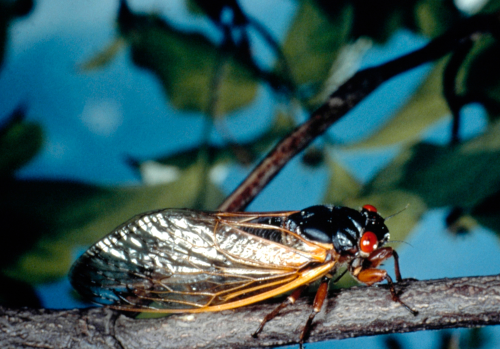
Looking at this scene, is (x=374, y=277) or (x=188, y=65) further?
(x=188, y=65)

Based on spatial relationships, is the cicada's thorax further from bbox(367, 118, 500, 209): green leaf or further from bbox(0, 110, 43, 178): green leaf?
bbox(0, 110, 43, 178): green leaf

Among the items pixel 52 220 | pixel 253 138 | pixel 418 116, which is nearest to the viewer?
pixel 52 220

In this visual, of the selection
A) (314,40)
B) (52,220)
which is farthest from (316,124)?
(52,220)

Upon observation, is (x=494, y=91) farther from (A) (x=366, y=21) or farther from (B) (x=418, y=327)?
(B) (x=418, y=327)

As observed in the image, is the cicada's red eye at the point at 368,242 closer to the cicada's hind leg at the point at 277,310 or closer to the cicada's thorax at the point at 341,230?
the cicada's thorax at the point at 341,230

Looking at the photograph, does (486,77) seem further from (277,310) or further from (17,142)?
(17,142)

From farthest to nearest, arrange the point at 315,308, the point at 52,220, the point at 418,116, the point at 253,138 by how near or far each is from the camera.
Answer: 1. the point at 253,138
2. the point at 418,116
3. the point at 52,220
4. the point at 315,308
